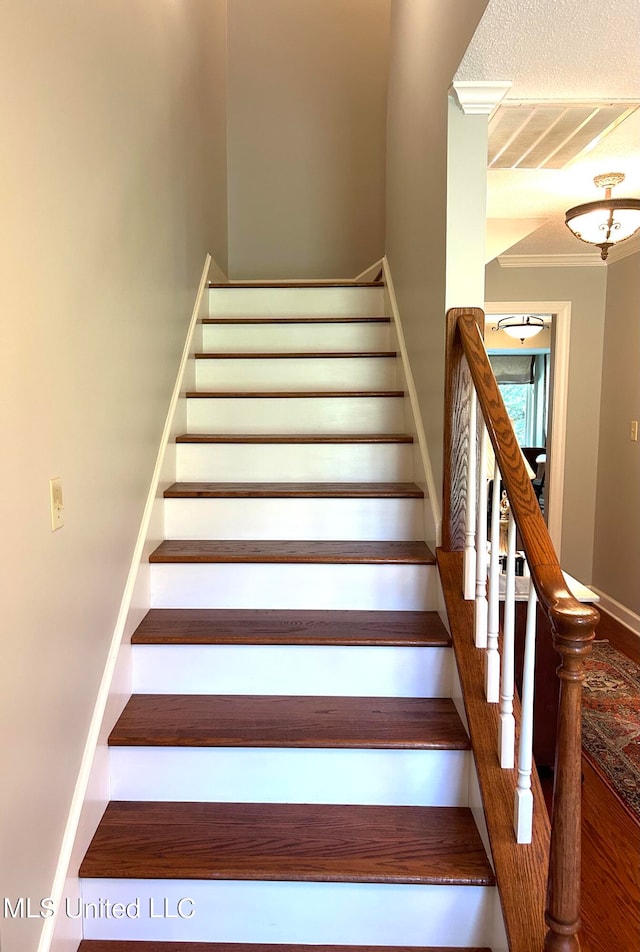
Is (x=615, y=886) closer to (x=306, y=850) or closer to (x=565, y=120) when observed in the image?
(x=306, y=850)

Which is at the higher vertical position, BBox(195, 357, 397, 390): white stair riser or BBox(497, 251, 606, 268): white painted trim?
BBox(497, 251, 606, 268): white painted trim

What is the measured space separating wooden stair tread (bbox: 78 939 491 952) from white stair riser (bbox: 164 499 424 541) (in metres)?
1.16

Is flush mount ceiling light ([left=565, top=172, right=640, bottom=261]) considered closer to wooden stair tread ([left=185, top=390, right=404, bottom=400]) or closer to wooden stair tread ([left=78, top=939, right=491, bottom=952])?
wooden stair tread ([left=185, top=390, right=404, bottom=400])

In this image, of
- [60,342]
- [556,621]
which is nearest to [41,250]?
[60,342]

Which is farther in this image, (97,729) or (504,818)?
(97,729)

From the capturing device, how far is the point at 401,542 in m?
2.14

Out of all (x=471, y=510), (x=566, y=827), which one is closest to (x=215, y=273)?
(x=471, y=510)

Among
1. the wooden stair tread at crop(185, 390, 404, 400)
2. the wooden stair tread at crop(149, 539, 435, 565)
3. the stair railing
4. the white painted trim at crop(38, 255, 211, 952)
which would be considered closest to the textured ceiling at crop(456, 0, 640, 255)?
the stair railing

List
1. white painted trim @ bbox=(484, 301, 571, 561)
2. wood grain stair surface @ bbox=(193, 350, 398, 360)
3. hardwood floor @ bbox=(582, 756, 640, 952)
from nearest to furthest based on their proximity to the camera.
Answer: hardwood floor @ bbox=(582, 756, 640, 952), wood grain stair surface @ bbox=(193, 350, 398, 360), white painted trim @ bbox=(484, 301, 571, 561)

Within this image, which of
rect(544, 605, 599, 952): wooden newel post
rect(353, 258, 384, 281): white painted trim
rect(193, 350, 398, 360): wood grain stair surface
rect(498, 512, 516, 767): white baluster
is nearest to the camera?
rect(544, 605, 599, 952): wooden newel post

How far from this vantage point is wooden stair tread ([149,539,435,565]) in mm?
1935

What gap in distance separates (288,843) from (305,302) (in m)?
2.49

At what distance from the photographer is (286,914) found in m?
1.38

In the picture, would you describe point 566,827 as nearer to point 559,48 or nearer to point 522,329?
point 559,48
